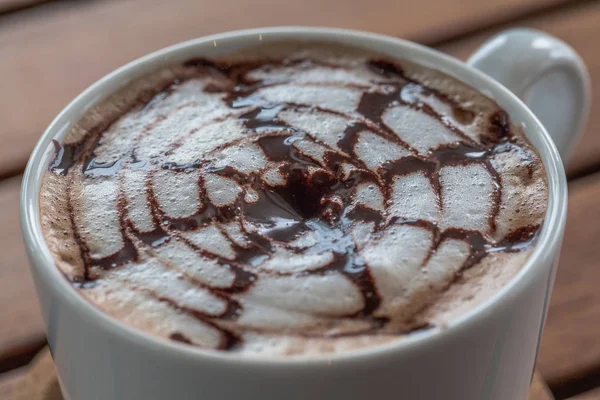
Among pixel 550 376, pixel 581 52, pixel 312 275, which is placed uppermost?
pixel 312 275

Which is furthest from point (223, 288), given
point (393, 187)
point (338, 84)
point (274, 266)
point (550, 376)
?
point (550, 376)

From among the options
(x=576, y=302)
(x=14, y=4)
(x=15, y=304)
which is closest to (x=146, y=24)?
(x=14, y=4)

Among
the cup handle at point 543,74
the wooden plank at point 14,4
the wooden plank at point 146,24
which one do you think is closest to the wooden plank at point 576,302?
the cup handle at point 543,74

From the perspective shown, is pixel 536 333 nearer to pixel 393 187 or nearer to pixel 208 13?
pixel 393 187

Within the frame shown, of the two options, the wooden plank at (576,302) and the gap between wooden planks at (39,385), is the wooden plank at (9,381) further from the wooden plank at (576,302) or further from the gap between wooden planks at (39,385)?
the wooden plank at (576,302)

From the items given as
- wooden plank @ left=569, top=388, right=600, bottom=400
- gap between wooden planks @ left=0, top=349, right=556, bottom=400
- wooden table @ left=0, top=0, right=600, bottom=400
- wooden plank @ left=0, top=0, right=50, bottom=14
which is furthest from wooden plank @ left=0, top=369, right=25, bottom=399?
wooden plank @ left=0, top=0, right=50, bottom=14
